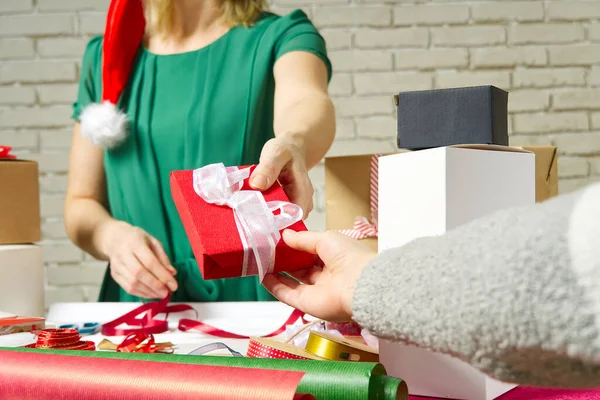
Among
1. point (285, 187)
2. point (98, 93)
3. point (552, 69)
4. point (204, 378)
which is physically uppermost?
point (552, 69)

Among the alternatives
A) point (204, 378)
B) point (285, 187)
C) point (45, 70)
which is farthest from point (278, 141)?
point (45, 70)

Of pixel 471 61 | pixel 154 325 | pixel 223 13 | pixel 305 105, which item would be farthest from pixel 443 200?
pixel 471 61

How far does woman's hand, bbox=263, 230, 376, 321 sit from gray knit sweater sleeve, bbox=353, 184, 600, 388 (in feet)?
0.39

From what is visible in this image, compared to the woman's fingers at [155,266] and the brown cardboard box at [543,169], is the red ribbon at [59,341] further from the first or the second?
the brown cardboard box at [543,169]

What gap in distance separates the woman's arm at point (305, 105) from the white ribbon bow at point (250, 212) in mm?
224

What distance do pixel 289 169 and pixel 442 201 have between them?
0.31 meters

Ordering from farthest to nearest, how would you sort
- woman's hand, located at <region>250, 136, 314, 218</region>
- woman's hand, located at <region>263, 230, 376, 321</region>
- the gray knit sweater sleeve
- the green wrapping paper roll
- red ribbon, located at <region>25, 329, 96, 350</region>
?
woman's hand, located at <region>250, 136, 314, 218</region> → red ribbon, located at <region>25, 329, 96, 350</region> → woman's hand, located at <region>263, 230, 376, 321</region> → the green wrapping paper roll → the gray knit sweater sleeve

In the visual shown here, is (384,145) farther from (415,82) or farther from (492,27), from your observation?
(492,27)

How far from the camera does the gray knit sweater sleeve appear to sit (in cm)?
33

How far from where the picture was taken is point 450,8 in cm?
215

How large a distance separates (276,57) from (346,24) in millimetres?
902

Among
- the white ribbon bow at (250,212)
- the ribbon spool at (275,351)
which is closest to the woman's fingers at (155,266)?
the white ribbon bow at (250,212)

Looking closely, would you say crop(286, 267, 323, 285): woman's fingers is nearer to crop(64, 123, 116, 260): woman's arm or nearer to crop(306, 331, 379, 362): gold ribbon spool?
crop(306, 331, 379, 362): gold ribbon spool

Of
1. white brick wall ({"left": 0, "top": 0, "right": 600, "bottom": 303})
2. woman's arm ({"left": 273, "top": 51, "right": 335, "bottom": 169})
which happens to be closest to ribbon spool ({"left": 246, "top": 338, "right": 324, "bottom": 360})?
woman's arm ({"left": 273, "top": 51, "right": 335, "bottom": 169})
